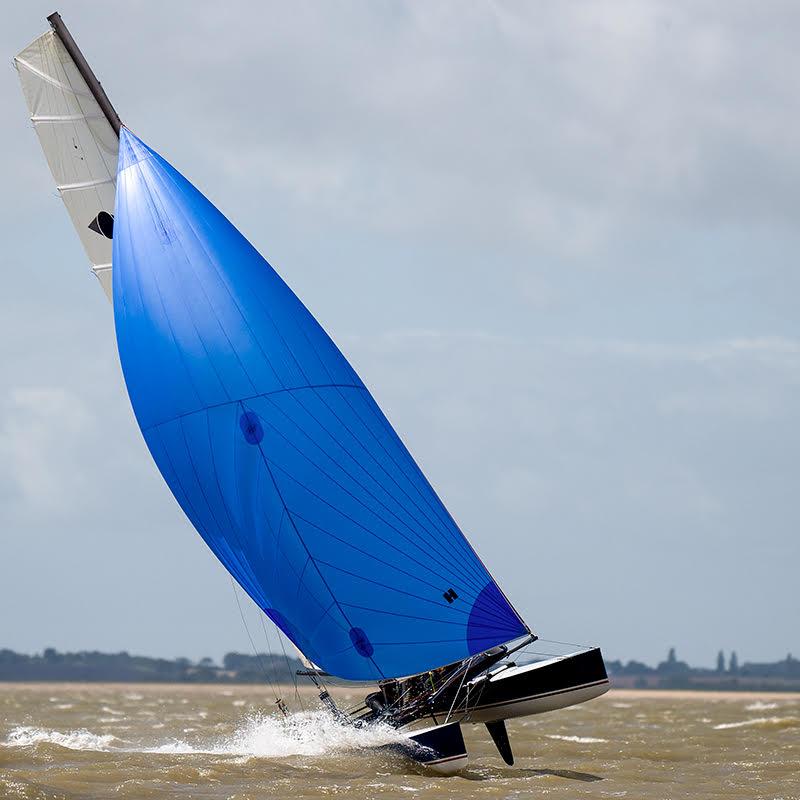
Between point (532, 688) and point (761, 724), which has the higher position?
point (532, 688)

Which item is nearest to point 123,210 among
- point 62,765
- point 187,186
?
point 187,186

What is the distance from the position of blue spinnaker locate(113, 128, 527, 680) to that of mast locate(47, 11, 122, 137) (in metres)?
3.40

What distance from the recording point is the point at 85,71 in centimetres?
2228

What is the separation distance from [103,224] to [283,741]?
8.35m

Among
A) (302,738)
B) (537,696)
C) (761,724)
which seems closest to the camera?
(537,696)

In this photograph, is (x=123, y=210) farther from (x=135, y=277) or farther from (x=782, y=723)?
(x=782, y=723)

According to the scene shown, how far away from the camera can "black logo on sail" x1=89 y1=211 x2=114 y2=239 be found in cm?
2258

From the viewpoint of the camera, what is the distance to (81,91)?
22.3 metres

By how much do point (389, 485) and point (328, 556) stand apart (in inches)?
49.2

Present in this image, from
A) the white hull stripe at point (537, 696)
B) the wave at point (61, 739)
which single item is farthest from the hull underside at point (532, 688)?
the wave at point (61, 739)

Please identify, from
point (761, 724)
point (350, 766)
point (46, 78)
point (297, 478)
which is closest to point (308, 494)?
point (297, 478)

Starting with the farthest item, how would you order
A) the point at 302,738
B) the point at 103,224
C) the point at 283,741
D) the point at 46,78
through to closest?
the point at 103,224 < the point at 46,78 < the point at 283,741 < the point at 302,738

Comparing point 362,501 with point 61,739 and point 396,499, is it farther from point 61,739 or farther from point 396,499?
point 61,739

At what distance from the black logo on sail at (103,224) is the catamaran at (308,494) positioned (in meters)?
2.20
